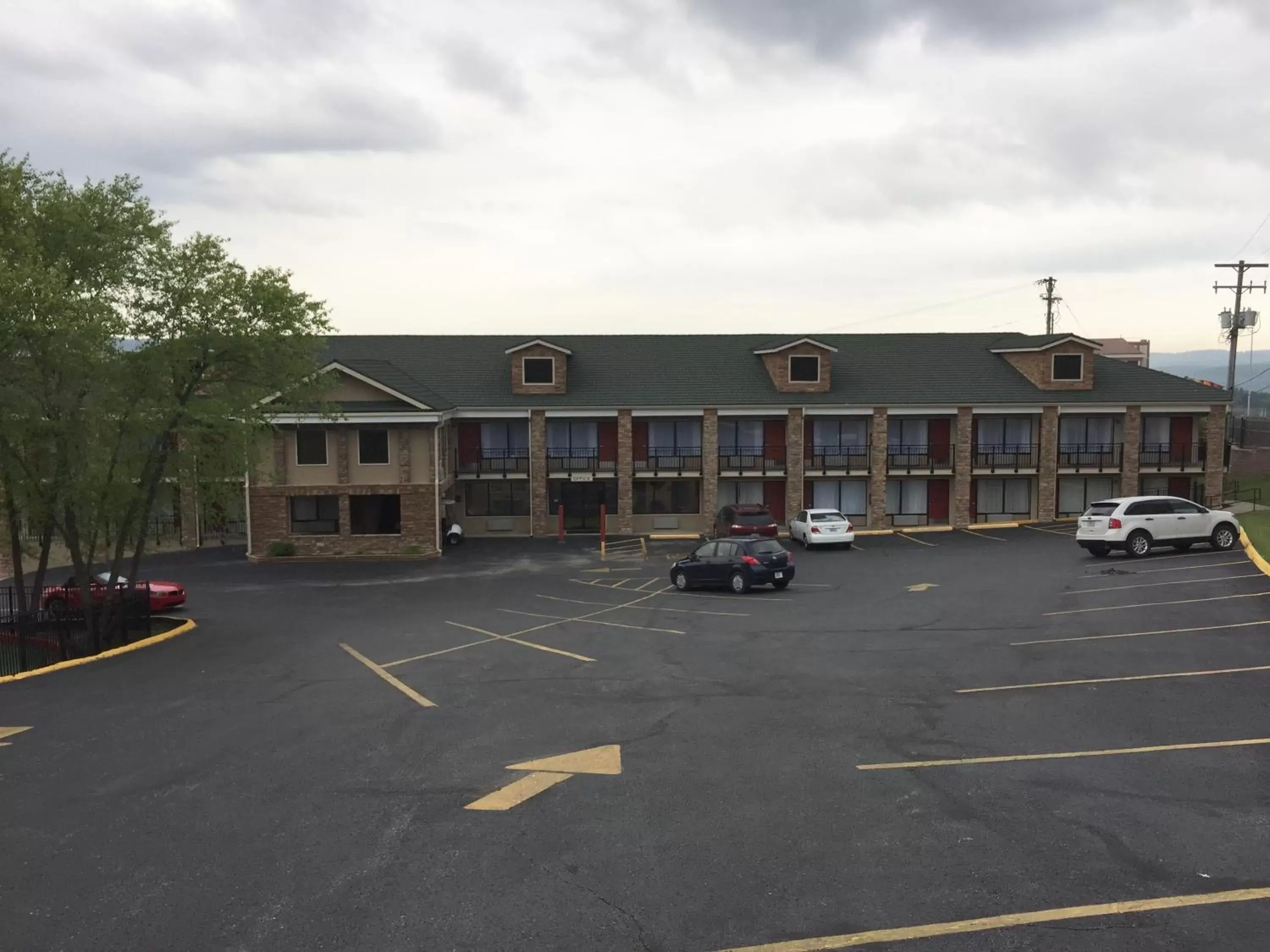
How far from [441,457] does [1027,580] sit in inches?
906

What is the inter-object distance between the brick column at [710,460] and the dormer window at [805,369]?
4.33 meters

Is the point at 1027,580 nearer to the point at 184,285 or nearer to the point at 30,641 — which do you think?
the point at 184,285

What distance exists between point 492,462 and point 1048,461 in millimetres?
25286

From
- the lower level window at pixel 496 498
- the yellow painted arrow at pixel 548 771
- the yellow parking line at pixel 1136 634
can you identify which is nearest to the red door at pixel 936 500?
the lower level window at pixel 496 498

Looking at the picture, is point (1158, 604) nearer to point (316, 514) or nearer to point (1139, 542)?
point (1139, 542)

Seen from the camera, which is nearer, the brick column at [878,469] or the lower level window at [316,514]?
the lower level window at [316,514]

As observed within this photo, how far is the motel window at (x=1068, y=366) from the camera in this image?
4200 cm

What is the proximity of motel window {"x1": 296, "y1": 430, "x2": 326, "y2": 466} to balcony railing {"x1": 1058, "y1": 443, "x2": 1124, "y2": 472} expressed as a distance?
32240 millimetres

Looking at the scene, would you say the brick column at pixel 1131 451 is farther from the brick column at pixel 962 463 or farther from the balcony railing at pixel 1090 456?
the brick column at pixel 962 463

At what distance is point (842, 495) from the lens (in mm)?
41719

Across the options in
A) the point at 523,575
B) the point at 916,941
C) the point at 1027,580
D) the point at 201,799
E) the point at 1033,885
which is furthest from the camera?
the point at 523,575

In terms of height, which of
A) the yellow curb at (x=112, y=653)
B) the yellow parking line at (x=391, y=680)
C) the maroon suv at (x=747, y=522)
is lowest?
A: the yellow curb at (x=112, y=653)

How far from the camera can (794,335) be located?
42531mm

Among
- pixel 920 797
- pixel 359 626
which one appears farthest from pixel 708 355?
pixel 920 797
